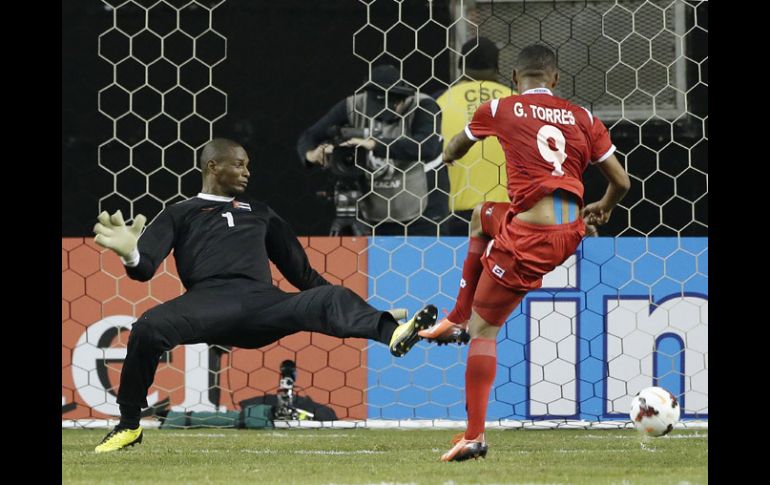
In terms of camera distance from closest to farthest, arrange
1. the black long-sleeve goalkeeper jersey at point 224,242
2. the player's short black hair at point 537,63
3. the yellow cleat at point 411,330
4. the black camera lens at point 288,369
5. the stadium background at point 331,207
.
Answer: the yellow cleat at point 411,330, the player's short black hair at point 537,63, the black long-sleeve goalkeeper jersey at point 224,242, the black camera lens at point 288,369, the stadium background at point 331,207

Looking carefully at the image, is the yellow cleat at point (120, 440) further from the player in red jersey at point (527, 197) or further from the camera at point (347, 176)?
the camera at point (347, 176)

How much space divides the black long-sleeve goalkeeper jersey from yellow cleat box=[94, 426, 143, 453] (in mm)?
728

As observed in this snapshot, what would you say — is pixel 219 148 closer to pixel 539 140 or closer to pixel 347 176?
pixel 347 176

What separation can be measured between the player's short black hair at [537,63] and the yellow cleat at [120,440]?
2.33 m

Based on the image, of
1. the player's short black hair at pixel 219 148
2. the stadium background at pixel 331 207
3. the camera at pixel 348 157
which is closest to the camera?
the player's short black hair at pixel 219 148

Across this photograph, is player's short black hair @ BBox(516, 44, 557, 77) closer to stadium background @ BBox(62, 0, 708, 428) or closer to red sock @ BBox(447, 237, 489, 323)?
red sock @ BBox(447, 237, 489, 323)

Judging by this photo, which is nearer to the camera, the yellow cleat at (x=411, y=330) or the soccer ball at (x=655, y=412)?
the yellow cleat at (x=411, y=330)

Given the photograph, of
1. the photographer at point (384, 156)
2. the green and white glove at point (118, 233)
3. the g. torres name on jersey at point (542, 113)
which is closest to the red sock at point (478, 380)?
the g. torres name on jersey at point (542, 113)

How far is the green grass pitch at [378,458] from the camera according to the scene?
499 centimetres

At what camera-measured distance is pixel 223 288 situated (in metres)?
6.21

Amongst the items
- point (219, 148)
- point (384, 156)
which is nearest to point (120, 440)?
point (219, 148)

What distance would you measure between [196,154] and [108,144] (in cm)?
56

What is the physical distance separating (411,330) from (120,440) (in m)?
1.46

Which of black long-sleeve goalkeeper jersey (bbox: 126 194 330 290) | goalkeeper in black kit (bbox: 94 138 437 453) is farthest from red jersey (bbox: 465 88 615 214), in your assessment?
black long-sleeve goalkeeper jersey (bbox: 126 194 330 290)
